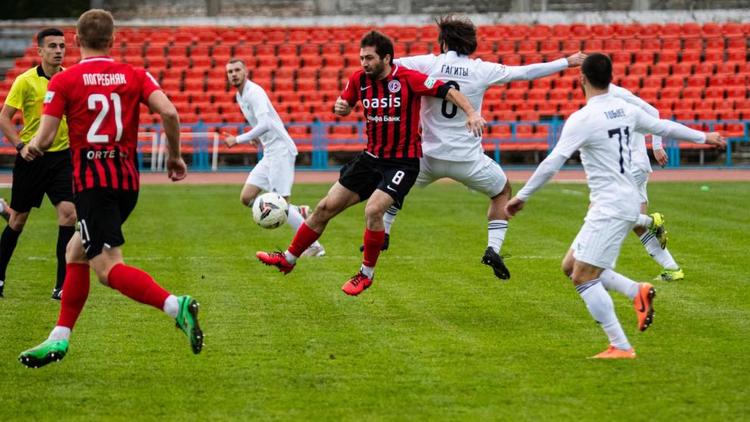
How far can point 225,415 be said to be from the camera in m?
5.96

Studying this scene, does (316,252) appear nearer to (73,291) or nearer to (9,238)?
(9,238)

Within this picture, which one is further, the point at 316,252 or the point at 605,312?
the point at 316,252

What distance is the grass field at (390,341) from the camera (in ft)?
20.2

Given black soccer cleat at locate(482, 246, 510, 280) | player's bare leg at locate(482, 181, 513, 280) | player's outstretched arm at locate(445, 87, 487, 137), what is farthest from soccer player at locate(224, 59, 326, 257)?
player's outstretched arm at locate(445, 87, 487, 137)

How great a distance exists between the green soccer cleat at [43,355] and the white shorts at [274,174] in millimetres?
6520

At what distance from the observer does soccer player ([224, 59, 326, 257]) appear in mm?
13047

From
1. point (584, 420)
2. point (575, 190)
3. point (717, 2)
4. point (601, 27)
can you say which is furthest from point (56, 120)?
point (717, 2)

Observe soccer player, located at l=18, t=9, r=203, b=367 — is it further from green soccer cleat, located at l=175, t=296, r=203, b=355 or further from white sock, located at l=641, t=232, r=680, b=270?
white sock, located at l=641, t=232, r=680, b=270

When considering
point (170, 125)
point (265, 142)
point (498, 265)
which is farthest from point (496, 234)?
point (265, 142)

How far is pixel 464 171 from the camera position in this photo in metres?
10.0

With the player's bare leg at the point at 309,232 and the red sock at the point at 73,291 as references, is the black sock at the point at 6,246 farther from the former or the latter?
the red sock at the point at 73,291

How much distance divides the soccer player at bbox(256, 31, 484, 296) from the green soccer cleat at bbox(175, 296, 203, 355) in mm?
2761

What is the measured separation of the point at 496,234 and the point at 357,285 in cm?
135

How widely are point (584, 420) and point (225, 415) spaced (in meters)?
1.65
